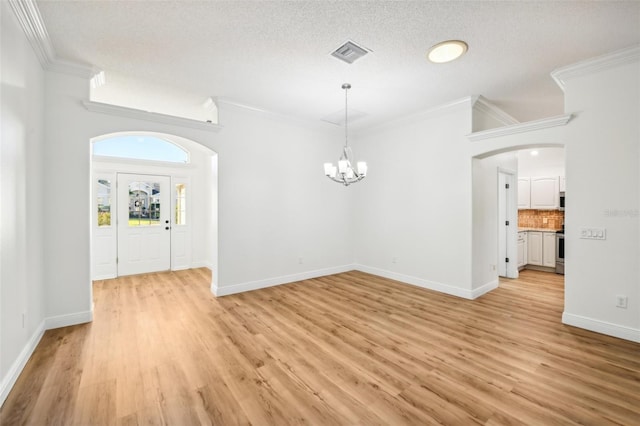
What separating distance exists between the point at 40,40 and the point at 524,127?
5686mm

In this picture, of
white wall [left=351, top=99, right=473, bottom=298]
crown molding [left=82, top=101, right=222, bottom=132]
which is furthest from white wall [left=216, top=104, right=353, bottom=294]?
white wall [left=351, top=99, right=473, bottom=298]

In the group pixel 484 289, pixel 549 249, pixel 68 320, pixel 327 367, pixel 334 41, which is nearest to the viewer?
pixel 327 367

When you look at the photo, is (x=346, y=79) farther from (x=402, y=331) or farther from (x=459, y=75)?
(x=402, y=331)

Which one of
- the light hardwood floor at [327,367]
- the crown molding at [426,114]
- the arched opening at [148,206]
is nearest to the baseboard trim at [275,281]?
the light hardwood floor at [327,367]

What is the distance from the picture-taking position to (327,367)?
96.7 inches

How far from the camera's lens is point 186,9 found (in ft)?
7.74

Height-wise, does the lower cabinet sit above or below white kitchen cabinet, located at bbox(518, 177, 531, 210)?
below

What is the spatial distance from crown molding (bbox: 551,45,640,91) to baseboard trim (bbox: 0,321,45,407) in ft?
20.4

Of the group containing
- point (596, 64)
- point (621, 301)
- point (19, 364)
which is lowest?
point (19, 364)

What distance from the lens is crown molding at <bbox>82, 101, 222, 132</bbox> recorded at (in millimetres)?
3429

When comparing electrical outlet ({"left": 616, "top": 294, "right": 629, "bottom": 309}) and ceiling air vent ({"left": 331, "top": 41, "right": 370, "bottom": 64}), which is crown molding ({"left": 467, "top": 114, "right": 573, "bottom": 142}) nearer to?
electrical outlet ({"left": 616, "top": 294, "right": 629, "bottom": 309})

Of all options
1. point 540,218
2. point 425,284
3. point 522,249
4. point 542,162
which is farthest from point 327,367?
point 540,218

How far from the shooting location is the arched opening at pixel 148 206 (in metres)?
5.47

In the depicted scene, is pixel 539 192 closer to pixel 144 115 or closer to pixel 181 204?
pixel 144 115
